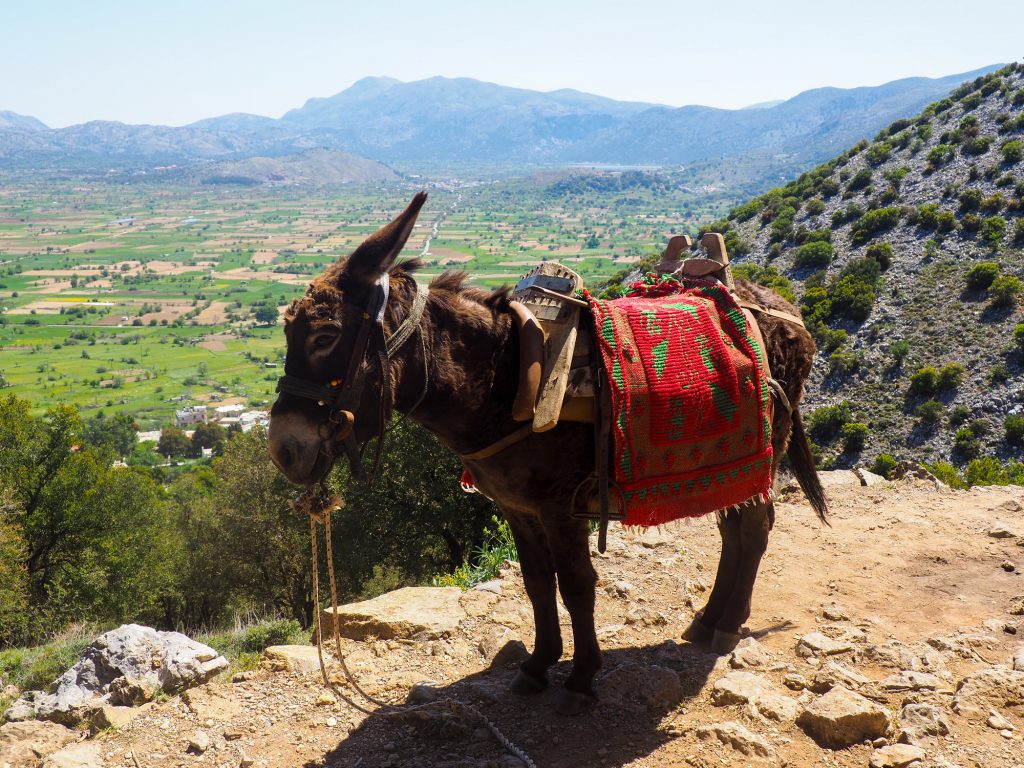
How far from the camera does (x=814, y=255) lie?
33.2 m

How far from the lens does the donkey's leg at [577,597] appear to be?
428 centimetres

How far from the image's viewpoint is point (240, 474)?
2223 cm

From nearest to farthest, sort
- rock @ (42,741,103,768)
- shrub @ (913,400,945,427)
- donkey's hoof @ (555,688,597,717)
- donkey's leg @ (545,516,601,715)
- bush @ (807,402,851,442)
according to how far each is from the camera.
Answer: rock @ (42,741,103,768), donkey's leg @ (545,516,601,715), donkey's hoof @ (555,688,597,717), shrub @ (913,400,945,427), bush @ (807,402,851,442)

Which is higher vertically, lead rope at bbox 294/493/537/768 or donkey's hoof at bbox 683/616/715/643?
lead rope at bbox 294/493/537/768

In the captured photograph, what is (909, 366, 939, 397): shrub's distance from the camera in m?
25.2

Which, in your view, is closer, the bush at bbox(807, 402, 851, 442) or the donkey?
the donkey

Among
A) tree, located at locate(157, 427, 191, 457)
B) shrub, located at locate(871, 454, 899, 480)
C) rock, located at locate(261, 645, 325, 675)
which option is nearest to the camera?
rock, located at locate(261, 645, 325, 675)

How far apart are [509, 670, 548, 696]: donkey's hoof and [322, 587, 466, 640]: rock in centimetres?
102

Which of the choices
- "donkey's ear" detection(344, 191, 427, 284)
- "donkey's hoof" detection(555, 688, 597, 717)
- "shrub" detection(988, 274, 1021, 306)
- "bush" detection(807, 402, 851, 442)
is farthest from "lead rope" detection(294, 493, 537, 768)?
"shrub" detection(988, 274, 1021, 306)

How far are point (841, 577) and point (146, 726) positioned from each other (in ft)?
18.1

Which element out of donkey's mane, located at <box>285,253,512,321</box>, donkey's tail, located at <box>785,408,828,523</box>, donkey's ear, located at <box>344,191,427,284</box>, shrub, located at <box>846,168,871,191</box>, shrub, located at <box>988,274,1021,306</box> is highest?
shrub, located at <box>846,168,871,191</box>

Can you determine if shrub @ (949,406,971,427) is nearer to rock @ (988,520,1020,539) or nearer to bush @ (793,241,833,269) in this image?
bush @ (793,241,833,269)

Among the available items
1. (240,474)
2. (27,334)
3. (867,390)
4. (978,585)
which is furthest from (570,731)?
(27,334)

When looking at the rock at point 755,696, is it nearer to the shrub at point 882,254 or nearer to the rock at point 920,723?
the rock at point 920,723
